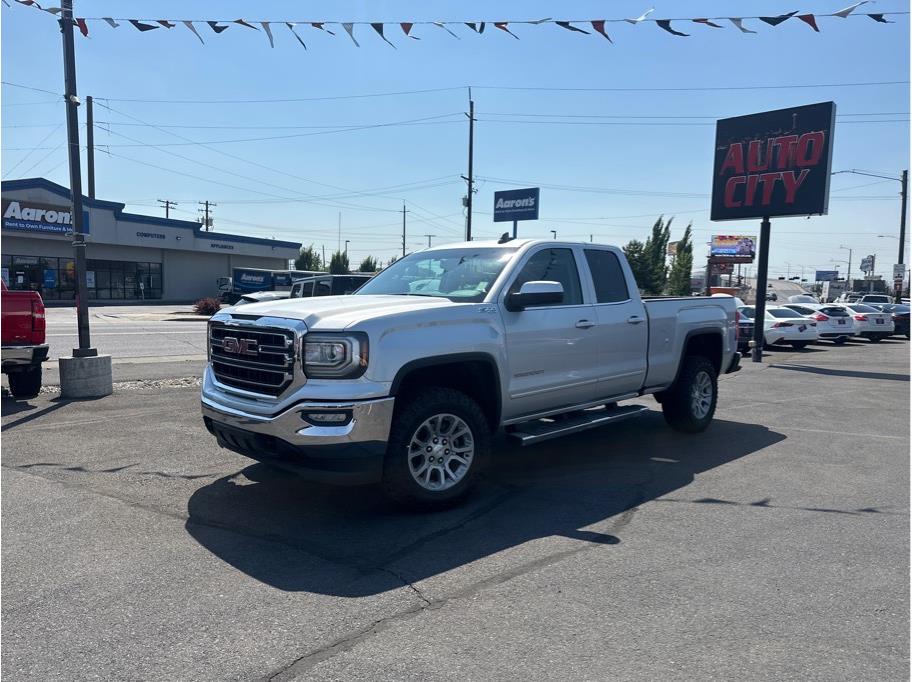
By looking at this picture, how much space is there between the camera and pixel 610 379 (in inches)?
263

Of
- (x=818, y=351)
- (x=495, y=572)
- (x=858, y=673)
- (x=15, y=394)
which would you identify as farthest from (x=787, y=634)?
(x=818, y=351)

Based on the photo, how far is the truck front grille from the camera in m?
4.76

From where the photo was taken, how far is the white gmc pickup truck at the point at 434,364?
461cm

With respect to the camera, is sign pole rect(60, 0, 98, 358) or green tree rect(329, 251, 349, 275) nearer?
sign pole rect(60, 0, 98, 358)

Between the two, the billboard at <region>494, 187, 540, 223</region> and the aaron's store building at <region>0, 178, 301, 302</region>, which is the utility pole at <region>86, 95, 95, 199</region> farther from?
the billboard at <region>494, 187, 540, 223</region>

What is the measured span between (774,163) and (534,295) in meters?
14.9

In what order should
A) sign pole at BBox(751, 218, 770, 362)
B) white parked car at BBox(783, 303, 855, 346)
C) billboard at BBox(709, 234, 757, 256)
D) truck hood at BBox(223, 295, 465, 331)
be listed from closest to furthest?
truck hood at BBox(223, 295, 465, 331) < sign pole at BBox(751, 218, 770, 362) < white parked car at BBox(783, 303, 855, 346) < billboard at BBox(709, 234, 757, 256)

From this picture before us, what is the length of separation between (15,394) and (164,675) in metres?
8.15

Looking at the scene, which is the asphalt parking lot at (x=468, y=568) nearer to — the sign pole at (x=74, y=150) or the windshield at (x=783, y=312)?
the sign pole at (x=74, y=150)

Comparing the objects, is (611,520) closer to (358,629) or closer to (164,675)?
(358,629)

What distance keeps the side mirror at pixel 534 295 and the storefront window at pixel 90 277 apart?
39.6 m

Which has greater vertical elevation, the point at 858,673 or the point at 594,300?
the point at 594,300

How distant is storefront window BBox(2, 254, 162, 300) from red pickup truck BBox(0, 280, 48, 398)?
33686 millimetres

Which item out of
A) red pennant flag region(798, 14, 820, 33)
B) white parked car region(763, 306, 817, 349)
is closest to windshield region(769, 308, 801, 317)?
white parked car region(763, 306, 817, 349)
